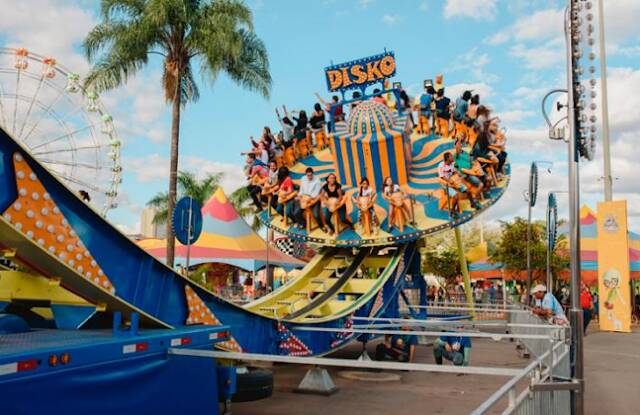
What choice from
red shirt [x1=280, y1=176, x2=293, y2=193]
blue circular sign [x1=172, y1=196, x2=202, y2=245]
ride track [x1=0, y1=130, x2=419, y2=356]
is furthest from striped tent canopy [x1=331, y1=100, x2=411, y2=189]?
ride track [x1=0, y1=130, x2=419, y2=356]

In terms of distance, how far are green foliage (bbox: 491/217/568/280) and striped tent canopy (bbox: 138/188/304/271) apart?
1119 cm

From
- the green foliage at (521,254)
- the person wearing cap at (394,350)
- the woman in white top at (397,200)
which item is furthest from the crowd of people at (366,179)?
the green foliage at (521,254)

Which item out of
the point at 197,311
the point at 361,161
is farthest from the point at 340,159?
the point at 197,311

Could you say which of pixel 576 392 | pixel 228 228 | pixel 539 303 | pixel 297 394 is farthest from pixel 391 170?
pixel 228 228

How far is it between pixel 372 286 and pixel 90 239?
A: 8.38 metres

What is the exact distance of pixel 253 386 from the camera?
8875 millimetres

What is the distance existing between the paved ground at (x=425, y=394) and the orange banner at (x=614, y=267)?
945 cm

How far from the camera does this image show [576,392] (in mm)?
6707

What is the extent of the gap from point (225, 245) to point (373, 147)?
1318cm

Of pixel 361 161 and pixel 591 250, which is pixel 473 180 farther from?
pixel 591 250

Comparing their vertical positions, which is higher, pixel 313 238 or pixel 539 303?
pixel 313 238

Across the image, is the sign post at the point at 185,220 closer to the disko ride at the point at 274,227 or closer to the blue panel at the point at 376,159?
the disko ride at the point at 274,227

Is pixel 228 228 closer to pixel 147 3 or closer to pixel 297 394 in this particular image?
pixel 147 3

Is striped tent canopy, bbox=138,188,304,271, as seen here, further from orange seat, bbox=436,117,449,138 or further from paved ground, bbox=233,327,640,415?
paved ground, bbox=233,327,640,415
